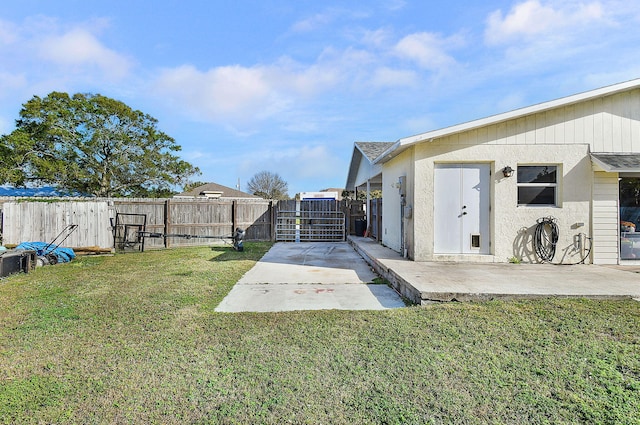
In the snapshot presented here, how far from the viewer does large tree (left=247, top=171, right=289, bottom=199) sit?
126 ft

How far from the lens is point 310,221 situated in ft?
48.7

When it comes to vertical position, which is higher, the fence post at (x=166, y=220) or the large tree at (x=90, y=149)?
the large tree at (x=90, y=149)

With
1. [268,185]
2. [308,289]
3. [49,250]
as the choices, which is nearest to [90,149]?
[49,250]

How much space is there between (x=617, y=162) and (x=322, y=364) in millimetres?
7477

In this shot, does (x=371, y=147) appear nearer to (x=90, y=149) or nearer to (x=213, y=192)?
(x=90, y=149)

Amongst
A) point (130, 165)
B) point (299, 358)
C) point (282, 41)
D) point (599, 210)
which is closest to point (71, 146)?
point (130, 165)

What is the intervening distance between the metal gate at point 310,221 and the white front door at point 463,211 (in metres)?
7.73

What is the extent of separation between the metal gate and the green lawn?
395 inches

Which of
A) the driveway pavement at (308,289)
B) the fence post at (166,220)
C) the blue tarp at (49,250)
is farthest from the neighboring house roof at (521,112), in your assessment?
the fence post at (166,220)

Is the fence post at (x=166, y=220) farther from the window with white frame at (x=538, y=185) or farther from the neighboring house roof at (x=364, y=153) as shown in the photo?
the window with white frame at (x=538, y=185)

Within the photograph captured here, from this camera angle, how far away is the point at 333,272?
724cm

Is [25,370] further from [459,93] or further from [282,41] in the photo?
[459,93]

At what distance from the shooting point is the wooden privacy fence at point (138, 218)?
10688 mm

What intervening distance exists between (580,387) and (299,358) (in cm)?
213
